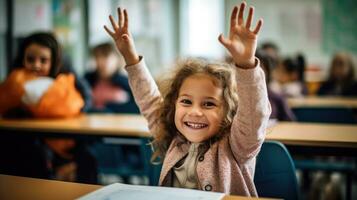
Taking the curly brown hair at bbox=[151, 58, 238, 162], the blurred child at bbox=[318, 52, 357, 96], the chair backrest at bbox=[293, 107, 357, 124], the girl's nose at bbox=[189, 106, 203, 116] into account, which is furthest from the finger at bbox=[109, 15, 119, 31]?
the blurred child at bbox=[318, 52, 357, 96]

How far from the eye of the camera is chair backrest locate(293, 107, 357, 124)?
260 cm

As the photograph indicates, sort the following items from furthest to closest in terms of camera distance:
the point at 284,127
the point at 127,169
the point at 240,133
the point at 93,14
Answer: the point at 93,14 → the point at 127,169 → the point at 284,127 → the point at 240,133

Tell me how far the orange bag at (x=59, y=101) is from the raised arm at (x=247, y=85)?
4.78 feet

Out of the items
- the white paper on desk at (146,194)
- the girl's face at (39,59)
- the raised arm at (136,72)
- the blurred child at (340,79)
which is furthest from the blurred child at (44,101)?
the blurred child at (340,79)

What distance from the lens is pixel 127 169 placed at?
2617 millimetres

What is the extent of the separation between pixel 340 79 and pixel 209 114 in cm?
398

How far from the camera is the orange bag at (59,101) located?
2430 millimetres

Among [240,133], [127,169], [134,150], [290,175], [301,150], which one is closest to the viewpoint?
[240,133]

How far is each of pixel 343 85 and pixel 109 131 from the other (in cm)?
364

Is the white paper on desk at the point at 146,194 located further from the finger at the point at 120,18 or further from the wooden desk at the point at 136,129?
the wooden desk at the point at 136,129

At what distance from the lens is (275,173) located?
144cm

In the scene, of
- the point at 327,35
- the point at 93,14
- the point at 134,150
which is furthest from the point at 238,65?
the point at 327,35

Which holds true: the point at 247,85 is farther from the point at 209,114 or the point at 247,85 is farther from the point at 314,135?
the point at 314,135

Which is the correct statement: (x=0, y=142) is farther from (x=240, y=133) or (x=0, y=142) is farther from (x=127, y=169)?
(x=240, y=133)
